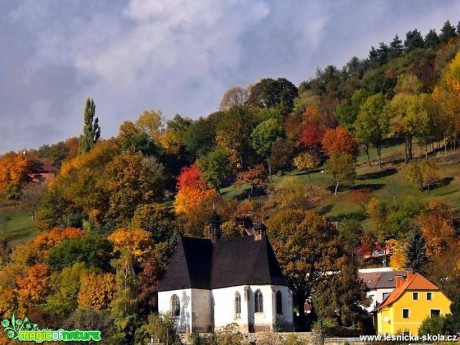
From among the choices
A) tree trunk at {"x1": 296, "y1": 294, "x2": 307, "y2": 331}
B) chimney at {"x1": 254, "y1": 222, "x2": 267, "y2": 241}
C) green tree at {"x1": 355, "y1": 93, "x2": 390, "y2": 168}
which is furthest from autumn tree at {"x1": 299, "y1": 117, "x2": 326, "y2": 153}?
chimney at {"x1": 254, "y1": 222, "x2": 267, "y2": 241}

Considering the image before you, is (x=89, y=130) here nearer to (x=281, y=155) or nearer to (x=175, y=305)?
(x=281, y=155)

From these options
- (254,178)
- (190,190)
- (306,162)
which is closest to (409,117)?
(306,162)

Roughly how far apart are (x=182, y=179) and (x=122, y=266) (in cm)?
4661

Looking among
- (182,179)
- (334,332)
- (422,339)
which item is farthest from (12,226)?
(422,339)

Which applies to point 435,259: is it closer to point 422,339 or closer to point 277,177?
point 422,339

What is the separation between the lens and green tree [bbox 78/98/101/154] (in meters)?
134

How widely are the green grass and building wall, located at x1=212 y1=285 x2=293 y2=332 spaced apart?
4345cm

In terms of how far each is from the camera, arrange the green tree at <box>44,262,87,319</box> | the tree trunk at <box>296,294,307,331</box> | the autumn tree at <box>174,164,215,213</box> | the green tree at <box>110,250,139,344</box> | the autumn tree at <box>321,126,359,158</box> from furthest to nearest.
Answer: the autumn tree at <box>321,126,359,158</box> < the autumn tree at <box>174,164,215,213</box> < the green tree at <box>44,262,87,319</box> < the tree trunk at <box>296,294,307,331</box> < the green tree at <box>110,250,139,344</box>

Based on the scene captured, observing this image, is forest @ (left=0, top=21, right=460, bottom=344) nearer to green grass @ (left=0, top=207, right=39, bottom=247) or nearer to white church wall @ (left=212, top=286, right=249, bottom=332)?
Result: green grass @ (left=0, top=207, right=39, bottom=247)

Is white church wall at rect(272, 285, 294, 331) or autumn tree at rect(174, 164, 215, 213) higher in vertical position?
autumn tree at rect(174, 164, 215, 213)

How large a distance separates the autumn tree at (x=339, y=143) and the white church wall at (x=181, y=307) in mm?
52291

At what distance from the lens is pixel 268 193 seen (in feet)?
372

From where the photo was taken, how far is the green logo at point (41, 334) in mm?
64000

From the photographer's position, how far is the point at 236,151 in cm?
12950
